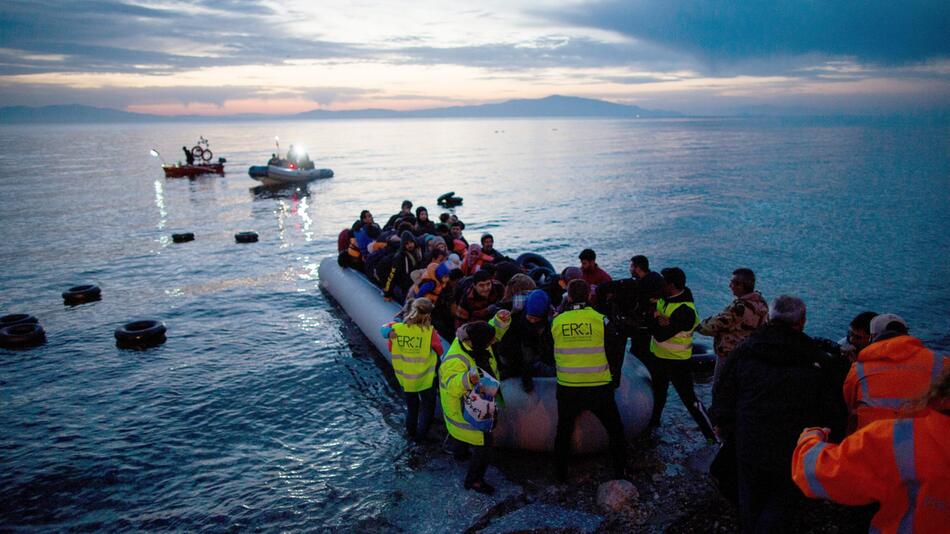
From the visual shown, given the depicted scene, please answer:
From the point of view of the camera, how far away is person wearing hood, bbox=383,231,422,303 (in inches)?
349

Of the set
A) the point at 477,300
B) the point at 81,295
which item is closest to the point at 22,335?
the point at 81,295

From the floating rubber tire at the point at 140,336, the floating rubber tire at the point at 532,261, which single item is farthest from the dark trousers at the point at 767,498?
the floating rubber tire at the point at 140,336

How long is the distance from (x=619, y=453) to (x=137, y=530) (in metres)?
4.58

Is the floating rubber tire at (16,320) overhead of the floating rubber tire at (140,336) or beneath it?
overhead

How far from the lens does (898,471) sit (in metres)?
2.51

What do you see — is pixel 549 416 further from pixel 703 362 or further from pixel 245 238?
pixel 245 238

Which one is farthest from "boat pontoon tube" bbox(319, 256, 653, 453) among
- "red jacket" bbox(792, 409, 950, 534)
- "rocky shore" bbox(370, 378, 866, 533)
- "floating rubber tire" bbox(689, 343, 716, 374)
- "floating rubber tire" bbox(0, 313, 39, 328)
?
"floating rubber tire" bbox(0, 313, 39, 328)

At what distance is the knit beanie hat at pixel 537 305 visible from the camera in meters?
5.50

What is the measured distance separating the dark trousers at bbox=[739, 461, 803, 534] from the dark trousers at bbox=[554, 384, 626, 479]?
5.10 feet

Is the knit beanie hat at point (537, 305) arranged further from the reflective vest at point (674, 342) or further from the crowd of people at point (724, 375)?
the reflective vest at point (674, 342)

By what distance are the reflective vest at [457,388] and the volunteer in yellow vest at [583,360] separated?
2.45 feet

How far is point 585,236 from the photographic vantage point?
20422mm

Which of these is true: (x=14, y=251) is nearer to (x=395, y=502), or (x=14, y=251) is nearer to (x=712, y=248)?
(x=395, y=502)

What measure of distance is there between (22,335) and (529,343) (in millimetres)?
9232
